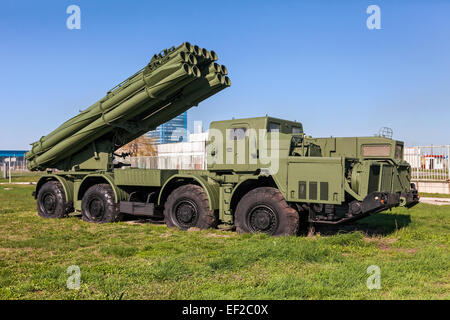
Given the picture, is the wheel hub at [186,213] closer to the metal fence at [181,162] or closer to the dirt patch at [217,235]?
the dirt patch at [217,235]

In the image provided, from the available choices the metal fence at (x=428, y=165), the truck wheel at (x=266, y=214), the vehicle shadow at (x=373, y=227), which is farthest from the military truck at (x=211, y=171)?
the metal fence at (x=428, y=165)

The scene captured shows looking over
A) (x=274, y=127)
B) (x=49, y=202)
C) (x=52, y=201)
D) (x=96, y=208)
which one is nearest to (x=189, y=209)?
(x=274, y=127)

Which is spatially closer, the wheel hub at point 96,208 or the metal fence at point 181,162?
the wheel hub at point 96,208

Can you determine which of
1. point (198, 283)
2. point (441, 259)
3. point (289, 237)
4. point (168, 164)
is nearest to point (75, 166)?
point (289, 237)

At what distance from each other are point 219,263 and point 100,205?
20.5 ft

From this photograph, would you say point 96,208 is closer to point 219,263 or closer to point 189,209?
point 189,209

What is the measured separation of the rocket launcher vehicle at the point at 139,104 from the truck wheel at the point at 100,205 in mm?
1219

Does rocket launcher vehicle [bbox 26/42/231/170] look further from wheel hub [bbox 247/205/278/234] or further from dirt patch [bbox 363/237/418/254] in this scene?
dirt patch [bbox 363/237/418/254]

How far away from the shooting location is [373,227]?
33.3 feet

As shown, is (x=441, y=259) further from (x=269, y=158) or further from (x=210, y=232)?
(x=210, y=232)

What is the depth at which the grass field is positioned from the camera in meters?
4.86

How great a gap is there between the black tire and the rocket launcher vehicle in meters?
0.68

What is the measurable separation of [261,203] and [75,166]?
20.9 ft

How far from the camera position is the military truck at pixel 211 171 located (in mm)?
8117
